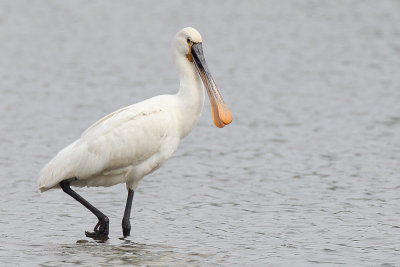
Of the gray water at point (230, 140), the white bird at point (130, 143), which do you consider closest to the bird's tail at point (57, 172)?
the white bird at point (130, 143)

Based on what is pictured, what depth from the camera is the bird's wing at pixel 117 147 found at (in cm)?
1034

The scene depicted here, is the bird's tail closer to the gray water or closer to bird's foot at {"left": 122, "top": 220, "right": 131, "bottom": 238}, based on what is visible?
the gray water

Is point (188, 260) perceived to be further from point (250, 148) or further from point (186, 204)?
point (250, 148)

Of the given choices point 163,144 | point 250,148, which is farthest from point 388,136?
point 163,144

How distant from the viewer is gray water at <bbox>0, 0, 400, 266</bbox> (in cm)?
1037

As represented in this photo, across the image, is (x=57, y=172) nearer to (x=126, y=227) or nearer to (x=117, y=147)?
(x=117, y=147)

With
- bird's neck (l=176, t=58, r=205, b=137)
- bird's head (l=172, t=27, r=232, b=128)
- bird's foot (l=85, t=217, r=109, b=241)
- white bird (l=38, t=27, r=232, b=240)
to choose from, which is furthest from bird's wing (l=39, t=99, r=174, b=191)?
bird's head (l=172, t=27, r=232, b=128)

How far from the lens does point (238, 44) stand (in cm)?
2770

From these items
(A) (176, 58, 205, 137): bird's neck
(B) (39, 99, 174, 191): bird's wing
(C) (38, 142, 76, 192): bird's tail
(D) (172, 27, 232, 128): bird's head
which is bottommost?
(C) (38, 142, 76, 192): bird's tail

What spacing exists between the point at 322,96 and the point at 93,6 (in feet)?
54.0

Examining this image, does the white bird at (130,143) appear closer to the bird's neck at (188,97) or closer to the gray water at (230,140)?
the bird's neck at (188,97)

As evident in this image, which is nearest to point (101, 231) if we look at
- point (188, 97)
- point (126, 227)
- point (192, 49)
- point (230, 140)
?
point (126, 227)

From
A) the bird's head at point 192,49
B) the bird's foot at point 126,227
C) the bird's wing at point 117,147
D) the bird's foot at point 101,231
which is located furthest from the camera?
the bird's head at point 192,49

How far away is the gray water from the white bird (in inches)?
25.2
